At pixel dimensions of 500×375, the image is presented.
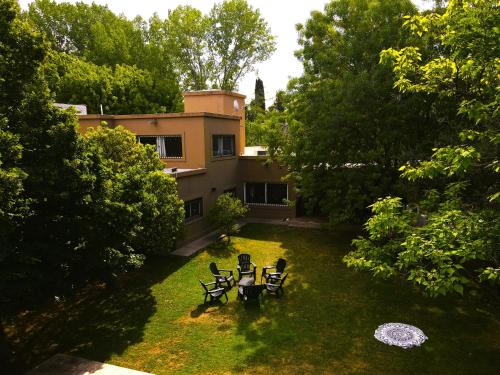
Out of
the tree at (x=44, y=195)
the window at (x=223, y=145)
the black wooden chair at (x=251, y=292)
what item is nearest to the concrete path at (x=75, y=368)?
the tree at (x=44, y=195)

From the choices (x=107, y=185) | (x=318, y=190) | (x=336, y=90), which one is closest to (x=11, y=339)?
(x=107, y=185)

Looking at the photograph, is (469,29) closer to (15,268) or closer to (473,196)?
(473,196)

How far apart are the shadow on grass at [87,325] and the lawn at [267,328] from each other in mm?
37

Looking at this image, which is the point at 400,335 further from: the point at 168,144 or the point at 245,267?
the point at 168,144

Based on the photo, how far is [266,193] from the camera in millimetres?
26094

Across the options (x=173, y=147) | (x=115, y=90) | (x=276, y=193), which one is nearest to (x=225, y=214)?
(x=173, y=147)

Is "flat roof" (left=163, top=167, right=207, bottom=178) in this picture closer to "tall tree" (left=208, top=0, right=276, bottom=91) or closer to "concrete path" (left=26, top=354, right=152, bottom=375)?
"concrete path" (left=26, top=354, right=152, bottom=375)

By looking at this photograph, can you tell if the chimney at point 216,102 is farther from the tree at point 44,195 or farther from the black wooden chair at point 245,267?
the tree at point 44,195

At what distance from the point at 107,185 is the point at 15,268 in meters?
3.21

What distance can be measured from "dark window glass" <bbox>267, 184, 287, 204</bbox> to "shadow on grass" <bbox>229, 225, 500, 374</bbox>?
31.1ft

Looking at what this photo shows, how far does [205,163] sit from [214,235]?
4.48 meters

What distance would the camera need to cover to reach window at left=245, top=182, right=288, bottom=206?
25750 mm

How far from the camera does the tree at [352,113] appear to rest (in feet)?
55.0

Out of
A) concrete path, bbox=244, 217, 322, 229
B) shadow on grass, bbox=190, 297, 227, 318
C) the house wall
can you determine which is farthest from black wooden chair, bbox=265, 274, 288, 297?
the house wall
